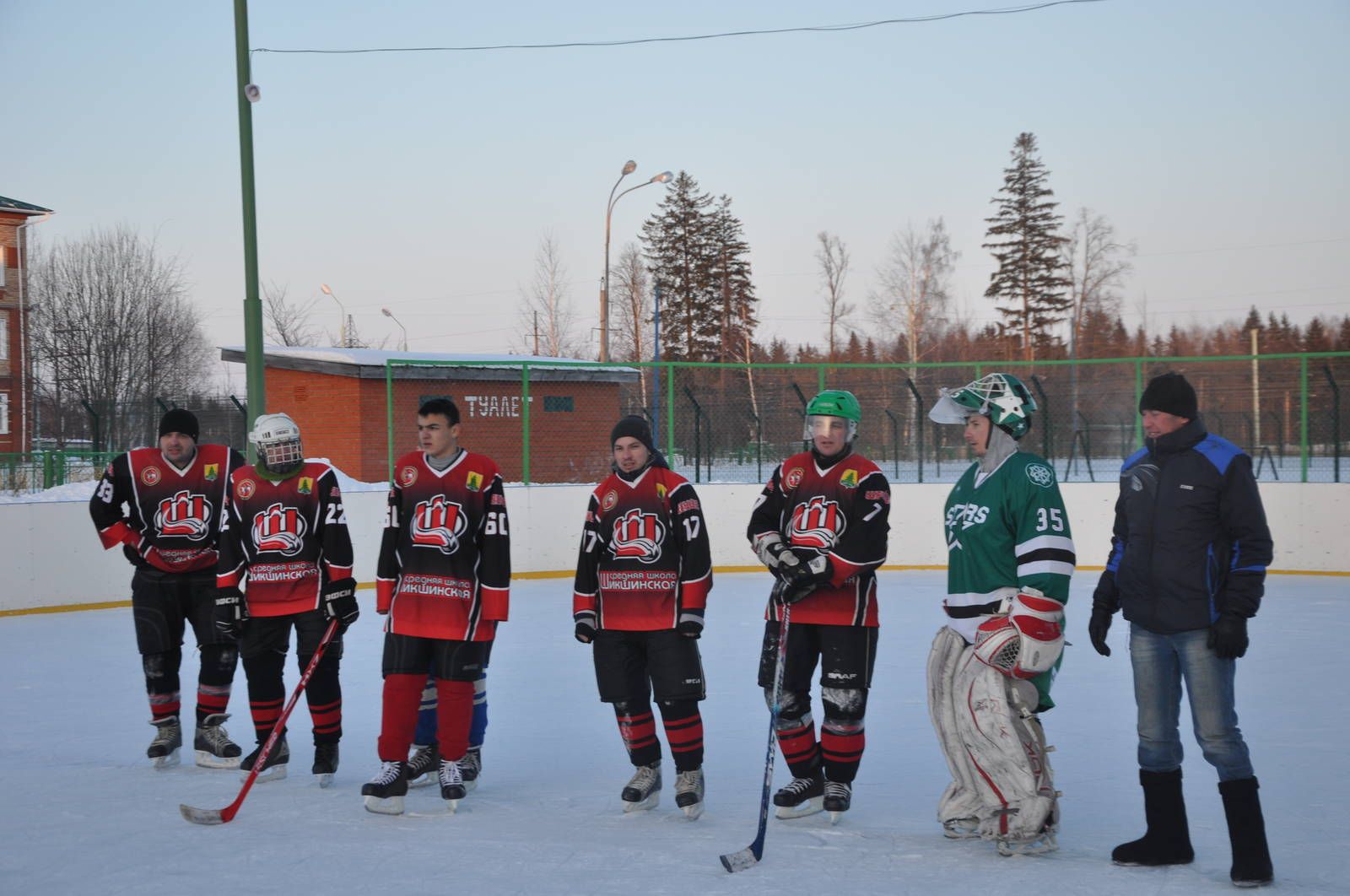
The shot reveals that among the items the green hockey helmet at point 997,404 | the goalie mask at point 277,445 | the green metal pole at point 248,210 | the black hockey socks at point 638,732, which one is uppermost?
the green metal pole at point 248,210

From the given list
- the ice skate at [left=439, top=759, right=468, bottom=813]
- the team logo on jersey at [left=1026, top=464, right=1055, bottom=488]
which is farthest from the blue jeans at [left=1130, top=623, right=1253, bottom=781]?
the ice skate at [left=439, top=759, right=468, bottom=813]

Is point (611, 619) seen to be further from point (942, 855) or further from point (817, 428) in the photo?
point (942, 855)

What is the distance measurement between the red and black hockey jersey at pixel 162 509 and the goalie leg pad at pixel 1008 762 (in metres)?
3.18

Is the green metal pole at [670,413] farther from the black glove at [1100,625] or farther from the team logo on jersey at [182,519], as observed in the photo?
the black glove at [1100,625]

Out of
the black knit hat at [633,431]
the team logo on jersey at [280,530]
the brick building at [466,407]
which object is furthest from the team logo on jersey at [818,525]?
the brick building at [466,407]

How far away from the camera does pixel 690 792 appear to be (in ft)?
13.3

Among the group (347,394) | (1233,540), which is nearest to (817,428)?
(1233,540)

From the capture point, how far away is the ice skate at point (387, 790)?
409 cm

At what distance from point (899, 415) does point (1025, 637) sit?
32.3ft

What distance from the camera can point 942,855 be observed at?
11.9 ft

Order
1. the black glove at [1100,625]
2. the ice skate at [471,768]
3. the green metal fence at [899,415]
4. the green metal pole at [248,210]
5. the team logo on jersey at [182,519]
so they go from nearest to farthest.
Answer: the black glove at [1100,625] → the ice skate at [471,768] → the team logo on jersey at [182,519] → the green metal pole at [248,210] → the green metal fence at [899,415]

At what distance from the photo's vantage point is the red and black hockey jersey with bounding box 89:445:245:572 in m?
5.02

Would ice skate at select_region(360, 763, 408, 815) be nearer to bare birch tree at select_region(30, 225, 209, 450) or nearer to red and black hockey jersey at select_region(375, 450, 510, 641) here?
red and black hockey jersey at select_region(375, 450, 510, 641)

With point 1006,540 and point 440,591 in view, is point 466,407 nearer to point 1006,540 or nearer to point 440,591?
point 440,591
